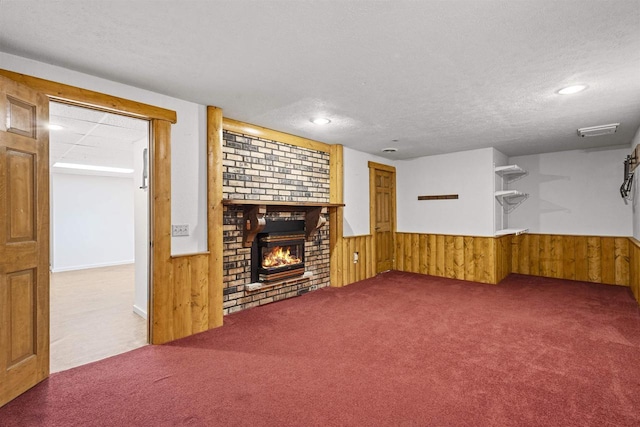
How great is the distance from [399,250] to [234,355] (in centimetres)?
469

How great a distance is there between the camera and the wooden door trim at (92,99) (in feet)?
7.64

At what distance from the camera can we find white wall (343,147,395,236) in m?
5.45

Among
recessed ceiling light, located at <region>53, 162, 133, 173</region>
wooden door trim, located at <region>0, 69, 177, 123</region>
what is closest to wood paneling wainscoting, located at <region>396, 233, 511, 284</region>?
wooden door trim, located at <region>0, 69, 177, 123</region>

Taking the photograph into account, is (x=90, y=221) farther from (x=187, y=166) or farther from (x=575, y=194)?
(x=575, y=194)

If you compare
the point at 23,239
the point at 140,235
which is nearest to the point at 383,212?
the point at 140,235

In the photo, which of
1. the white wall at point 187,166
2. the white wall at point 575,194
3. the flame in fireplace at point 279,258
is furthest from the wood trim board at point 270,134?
the white wall at point 575,194

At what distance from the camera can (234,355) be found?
2.76m

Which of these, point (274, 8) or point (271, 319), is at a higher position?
point (274, 8)

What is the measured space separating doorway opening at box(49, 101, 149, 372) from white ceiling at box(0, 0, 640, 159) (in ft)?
2.68

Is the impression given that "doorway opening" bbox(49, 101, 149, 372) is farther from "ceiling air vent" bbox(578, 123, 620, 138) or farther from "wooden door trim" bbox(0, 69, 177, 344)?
"ceiling air vent" bbox(578, 123, 620, 138)

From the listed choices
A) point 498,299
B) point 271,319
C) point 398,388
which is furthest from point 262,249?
point 498,299

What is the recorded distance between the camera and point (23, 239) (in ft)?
7.38

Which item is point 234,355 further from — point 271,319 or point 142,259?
Result: point 142,259

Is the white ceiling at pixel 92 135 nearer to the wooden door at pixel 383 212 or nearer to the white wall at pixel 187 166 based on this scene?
the white wall at pixel 187 166
